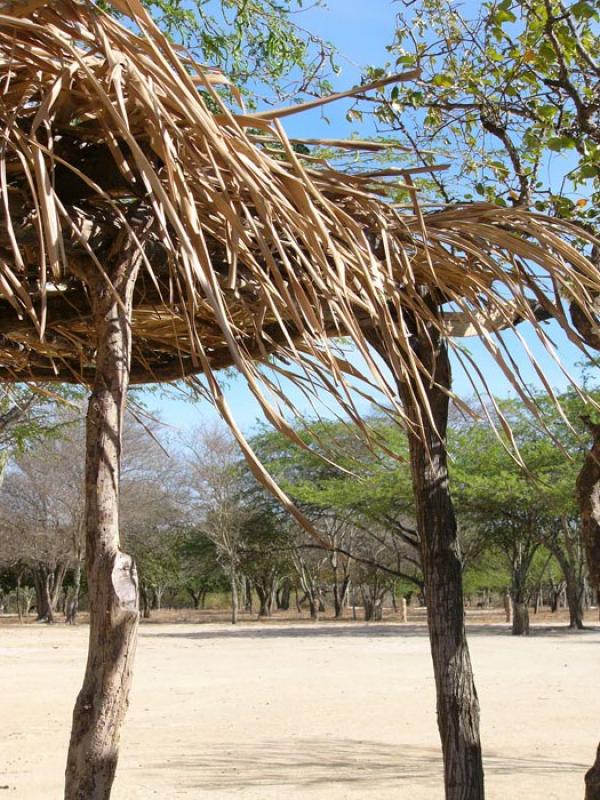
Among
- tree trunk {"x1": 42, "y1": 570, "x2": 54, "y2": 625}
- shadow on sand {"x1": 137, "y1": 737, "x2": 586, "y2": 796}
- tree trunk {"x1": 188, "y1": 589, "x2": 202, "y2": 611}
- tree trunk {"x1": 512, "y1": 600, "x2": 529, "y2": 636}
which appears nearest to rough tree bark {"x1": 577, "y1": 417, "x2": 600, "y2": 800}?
shadow on sand {"x1": 137, "y1": 737, "x2": 586, "y2": 796}

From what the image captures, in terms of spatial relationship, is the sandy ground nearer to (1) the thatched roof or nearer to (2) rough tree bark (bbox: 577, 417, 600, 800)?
(2) rough tree bark (bbox: 577, 417, 600, 800)

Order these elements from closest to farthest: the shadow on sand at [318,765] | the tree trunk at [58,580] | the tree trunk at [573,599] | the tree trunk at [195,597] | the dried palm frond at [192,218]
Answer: the dried palm frond at [192,218]
the shadow on sand at [318,765]
the tree trunk at [573,599]
the tree trunk at [58,580]
the tree trunk at [195,597]

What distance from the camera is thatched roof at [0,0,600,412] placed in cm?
128

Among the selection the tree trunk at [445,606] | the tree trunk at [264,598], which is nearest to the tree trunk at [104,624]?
the tree trunk at [445,606]

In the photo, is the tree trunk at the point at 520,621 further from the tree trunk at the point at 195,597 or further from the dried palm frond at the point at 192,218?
the tree trunk at the point at 195,597

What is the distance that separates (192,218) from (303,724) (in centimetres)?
836

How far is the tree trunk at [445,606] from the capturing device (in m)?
3.30

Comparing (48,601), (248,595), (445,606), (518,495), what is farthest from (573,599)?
(445,606)

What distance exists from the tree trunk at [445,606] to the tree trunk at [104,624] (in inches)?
69.8

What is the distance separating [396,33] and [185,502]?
3513 centimetres

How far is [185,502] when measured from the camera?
39.0m

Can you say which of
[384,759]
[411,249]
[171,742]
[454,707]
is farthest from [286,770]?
[411,249]

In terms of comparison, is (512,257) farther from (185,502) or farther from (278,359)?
(185,502)

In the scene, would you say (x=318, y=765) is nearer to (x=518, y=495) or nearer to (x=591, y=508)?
(x=591, y=508)
